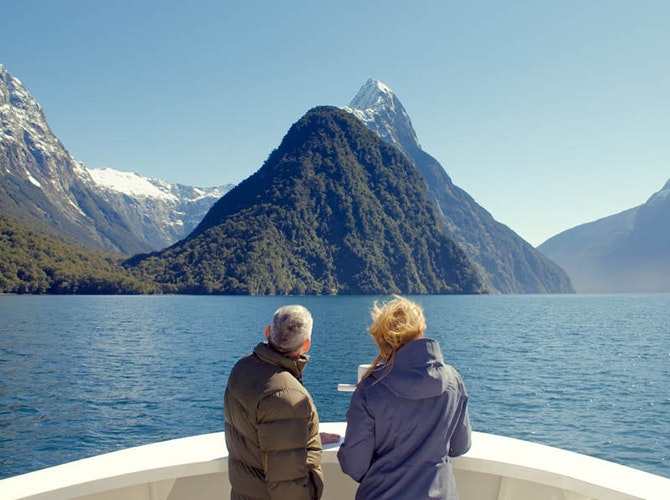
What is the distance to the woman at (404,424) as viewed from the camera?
8.69ft

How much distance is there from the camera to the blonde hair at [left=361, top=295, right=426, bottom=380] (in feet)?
9.16

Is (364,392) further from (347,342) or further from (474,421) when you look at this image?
(347,342)

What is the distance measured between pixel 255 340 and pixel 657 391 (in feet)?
100

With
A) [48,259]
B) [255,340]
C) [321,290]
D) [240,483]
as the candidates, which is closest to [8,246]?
[48,259]

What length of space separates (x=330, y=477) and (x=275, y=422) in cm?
107

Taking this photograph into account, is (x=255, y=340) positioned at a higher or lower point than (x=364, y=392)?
lower

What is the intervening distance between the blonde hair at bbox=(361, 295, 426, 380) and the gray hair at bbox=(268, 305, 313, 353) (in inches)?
15.0

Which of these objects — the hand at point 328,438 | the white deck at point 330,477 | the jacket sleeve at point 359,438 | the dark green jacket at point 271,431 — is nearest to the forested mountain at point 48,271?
the white deck at point 330,477

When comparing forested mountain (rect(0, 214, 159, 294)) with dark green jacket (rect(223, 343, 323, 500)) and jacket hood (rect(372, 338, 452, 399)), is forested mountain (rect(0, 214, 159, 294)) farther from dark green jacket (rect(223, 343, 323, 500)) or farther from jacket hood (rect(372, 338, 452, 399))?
jacket hood (rect(372, 338, 452, 399))

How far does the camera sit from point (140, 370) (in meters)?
31.4

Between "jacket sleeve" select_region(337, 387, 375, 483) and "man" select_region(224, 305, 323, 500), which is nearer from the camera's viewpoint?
"jacket sleeve" select_region(337, 387, 375, 483)

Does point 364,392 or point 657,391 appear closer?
point 364,392

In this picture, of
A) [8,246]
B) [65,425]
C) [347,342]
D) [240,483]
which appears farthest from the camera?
[8,246]

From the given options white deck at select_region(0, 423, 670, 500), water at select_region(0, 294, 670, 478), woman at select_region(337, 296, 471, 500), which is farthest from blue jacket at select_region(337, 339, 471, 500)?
water at select_region(0, 294, 670, 478)
